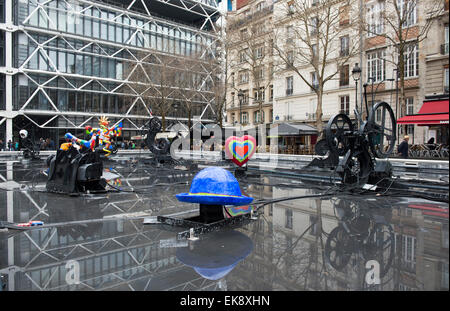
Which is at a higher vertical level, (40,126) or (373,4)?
(373,4)

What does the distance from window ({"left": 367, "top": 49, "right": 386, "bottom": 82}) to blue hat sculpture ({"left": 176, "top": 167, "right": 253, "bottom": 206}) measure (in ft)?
103

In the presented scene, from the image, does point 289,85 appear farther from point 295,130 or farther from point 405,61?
point 405,61

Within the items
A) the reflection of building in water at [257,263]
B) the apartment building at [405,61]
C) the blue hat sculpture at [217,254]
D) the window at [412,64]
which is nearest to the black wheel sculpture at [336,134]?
the reflection of building in water at [257,263]

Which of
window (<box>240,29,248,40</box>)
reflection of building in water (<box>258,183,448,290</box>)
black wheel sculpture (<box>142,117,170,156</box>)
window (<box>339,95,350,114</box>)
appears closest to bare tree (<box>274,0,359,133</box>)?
window (<box>240,29,248,40</box>)

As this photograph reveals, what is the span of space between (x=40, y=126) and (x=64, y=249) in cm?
4728

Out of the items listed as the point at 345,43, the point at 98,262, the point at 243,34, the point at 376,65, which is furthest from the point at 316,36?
the point at 98,262

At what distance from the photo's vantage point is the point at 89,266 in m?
4.34

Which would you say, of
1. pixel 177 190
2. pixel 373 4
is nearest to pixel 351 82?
pixel 373 4

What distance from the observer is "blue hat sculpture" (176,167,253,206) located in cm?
556

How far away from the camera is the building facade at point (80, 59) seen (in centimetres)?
4434

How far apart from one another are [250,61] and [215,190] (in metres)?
45.5

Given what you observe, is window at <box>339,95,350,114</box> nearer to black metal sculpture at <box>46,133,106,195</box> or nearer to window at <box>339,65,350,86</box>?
window at <box>339,65,350,86</box>
